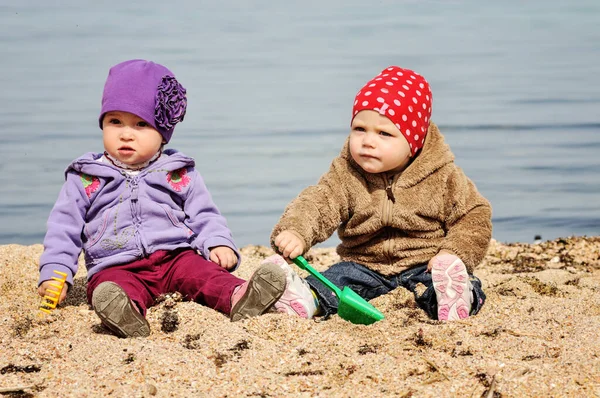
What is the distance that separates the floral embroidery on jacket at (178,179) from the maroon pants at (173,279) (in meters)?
0.31

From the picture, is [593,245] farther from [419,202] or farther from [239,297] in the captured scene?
[239,297]

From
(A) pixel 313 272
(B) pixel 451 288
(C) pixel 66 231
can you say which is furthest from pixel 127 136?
(B) pixel 451 288

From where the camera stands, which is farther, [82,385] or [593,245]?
[593,245]

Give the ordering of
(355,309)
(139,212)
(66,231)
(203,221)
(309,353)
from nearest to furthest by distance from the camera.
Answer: (309,353) → (355,309) → (66,231) → (139,212) → (203,221)

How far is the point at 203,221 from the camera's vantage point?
4629 mm

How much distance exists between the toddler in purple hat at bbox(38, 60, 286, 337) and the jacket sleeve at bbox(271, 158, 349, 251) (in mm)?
354

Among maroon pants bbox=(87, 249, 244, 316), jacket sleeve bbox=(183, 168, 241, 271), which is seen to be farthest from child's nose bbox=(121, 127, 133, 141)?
maroon pants bbox=(87, 249, 244, 316)

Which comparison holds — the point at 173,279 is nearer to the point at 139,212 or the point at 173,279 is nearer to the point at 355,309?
the point at 139,212

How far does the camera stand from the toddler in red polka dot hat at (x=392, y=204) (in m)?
4.50

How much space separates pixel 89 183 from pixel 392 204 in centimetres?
145

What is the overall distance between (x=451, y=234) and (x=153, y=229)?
1.42 metres

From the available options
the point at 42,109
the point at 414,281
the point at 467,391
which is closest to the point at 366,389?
the point at 467,391

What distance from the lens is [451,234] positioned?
4.54m

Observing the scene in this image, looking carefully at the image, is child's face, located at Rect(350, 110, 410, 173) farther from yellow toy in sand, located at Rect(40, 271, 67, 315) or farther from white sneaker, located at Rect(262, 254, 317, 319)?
yellow toy in sand, located at Rect(40, 271, 67, 315)
